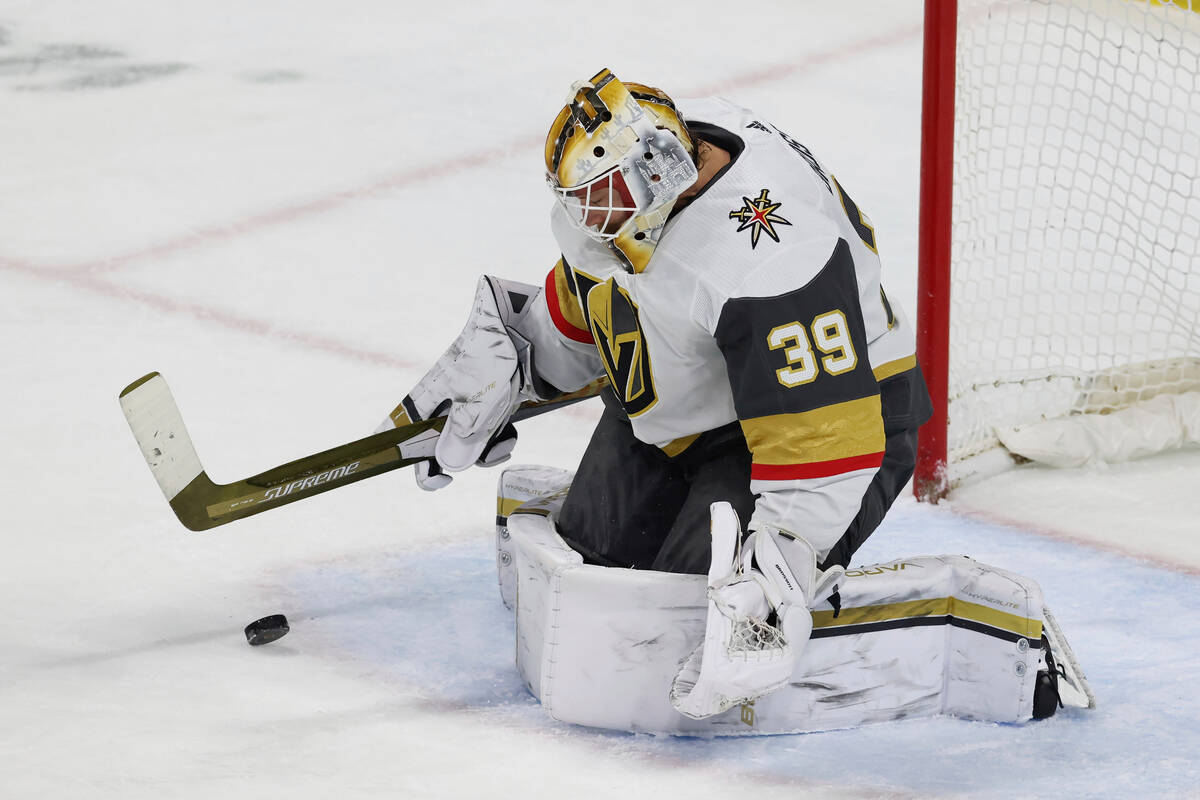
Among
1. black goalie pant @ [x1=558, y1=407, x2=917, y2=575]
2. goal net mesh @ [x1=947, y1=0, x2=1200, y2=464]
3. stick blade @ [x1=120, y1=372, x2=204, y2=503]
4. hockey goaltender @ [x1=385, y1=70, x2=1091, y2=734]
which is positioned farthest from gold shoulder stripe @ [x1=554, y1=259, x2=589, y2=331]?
goal net mesh @ [x1=947, y1=0, x2=1200, y2=464]

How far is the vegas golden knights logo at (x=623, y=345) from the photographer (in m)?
2.23

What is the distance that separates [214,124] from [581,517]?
338 centimetres

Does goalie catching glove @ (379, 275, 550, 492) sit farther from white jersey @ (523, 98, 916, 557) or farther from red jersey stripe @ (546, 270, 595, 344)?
white jersey @ (523, 98, 916, 557)

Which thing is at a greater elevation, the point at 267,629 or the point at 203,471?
the point at 203,471

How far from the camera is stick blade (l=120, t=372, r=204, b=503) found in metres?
2.52

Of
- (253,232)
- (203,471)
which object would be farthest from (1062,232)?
(253,232)

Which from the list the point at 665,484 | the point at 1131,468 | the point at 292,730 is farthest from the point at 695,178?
the point at 1131,468

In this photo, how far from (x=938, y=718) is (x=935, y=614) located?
0.14 m

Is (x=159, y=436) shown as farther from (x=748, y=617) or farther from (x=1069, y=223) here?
(x=1069, y=223)

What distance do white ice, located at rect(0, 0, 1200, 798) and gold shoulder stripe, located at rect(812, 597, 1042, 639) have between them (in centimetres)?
14

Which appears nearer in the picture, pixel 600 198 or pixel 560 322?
pixel 600 198

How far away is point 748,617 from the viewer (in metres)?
2.03

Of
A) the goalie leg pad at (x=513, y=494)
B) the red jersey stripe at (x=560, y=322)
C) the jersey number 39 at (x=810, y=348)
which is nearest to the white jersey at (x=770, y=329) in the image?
the jersey number 39 at (x=810, y=348)

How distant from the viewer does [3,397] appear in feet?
11.7
